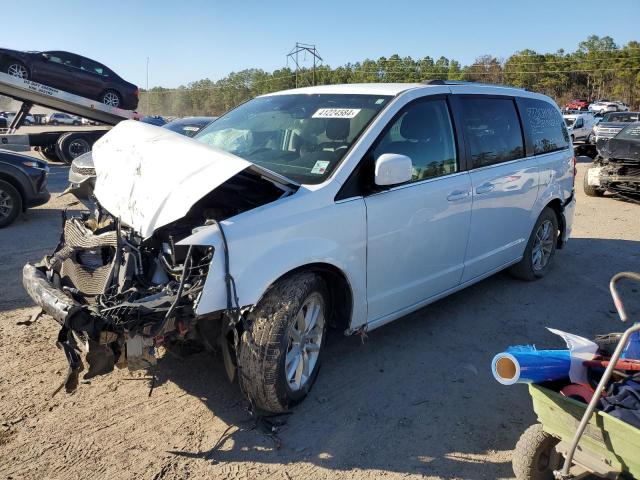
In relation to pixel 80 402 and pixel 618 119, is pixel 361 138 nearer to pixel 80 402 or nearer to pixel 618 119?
pixel 80 402

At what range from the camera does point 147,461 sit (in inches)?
109

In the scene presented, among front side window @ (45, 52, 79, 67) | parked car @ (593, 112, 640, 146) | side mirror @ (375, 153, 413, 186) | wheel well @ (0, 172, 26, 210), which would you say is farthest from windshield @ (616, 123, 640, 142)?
front side window @ (45, 52, 79, 67)

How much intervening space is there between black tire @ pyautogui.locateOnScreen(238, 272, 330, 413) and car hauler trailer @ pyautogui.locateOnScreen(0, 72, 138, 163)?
1293 centimetres

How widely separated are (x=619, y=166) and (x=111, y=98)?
1419 centimetres

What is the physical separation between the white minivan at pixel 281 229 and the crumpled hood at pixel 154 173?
13 mm

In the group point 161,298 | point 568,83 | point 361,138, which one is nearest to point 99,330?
point 161,298

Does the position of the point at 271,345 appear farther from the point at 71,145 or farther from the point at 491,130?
the point at 71,145

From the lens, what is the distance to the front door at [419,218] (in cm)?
353

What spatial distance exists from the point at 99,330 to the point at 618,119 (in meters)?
23.6

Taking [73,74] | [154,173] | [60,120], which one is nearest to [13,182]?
A: [154,173]

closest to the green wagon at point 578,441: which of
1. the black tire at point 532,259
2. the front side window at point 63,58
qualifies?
the black tire at point 532,259

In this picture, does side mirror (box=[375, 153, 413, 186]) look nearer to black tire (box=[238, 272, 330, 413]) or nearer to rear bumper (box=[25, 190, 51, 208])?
black tire (box=[238, 272, 330, 413])

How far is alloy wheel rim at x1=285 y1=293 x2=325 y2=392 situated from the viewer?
3.14 m

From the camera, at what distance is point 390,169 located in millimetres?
3316
